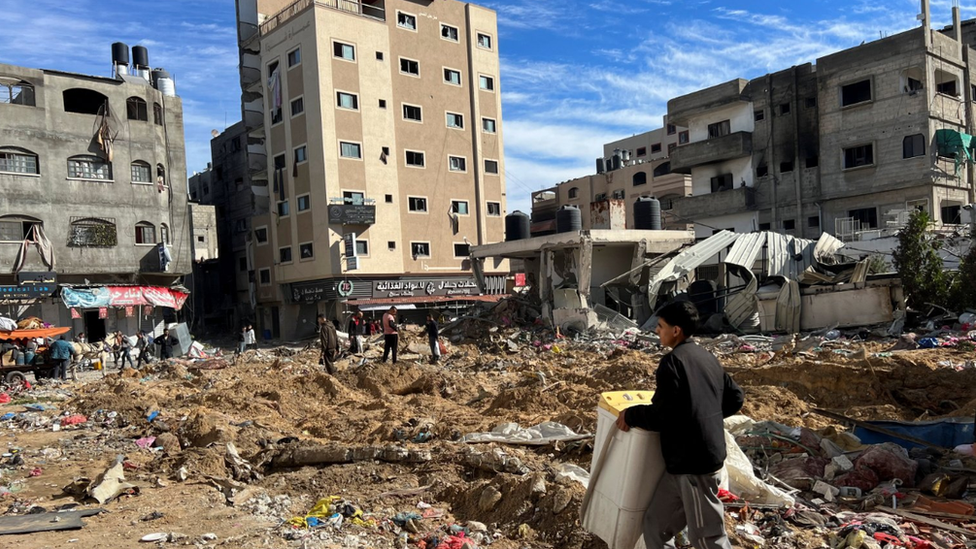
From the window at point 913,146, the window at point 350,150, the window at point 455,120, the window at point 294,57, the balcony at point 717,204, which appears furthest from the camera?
the window at point 455,120

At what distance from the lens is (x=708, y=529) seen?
3707mm

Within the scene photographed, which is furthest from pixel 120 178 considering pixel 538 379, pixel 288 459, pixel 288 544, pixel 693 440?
pixel 693 440

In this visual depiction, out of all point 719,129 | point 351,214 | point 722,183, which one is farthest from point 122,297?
point 719,129

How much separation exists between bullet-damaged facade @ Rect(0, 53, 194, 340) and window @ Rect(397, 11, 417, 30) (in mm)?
12994

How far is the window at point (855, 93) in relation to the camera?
102 feet

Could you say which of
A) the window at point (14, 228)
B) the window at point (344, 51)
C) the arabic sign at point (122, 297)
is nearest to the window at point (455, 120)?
the window at point (344, 51)

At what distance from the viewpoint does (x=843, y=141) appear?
31.9m

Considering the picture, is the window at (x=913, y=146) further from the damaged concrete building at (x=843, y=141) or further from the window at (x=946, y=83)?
the window at (x=946, y=83)

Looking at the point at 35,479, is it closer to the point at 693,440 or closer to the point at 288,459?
the point at 288,459

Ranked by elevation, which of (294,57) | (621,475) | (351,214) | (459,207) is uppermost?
(294,57)

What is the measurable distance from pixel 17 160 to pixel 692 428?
34.5m

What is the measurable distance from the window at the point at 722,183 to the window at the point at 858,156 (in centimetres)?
597

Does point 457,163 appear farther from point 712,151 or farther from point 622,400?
point 622,400

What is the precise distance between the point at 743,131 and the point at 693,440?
35.0 meters
